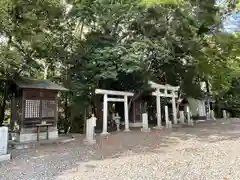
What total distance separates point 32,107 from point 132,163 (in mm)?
7284

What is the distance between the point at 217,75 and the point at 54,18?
627 inches

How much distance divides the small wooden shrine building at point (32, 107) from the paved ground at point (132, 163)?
2.43 meters

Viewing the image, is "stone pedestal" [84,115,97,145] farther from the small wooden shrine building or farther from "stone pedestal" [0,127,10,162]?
"stone pedestal" [0,127,10,162]

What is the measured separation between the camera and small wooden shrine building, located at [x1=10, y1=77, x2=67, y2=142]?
11.8m

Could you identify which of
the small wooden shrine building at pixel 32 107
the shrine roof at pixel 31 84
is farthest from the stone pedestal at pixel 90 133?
the shrine roof at pixel 31 84

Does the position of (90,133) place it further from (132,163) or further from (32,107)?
(132,163)

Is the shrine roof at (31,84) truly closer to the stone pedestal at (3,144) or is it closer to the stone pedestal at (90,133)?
the stone pedestal at (90,133)

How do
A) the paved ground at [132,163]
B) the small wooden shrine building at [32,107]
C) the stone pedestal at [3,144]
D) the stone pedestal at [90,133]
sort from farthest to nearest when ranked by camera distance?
the small wooden shrine building at [32,107] < the stone pedestal at [90,133] < the stone pedestal at [3,144] < the paved ground at [132,163]

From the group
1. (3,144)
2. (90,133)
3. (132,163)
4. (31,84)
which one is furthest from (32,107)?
(132,163)

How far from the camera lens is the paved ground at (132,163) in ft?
18.8

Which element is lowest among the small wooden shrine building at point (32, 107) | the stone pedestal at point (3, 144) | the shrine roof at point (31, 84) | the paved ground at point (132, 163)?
the paved ground at point (132, 163)

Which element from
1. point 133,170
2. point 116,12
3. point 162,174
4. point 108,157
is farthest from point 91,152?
point 116,12

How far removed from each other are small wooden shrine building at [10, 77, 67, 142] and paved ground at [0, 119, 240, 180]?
2427mm

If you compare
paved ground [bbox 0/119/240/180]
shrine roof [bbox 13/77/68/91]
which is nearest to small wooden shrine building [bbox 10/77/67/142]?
shrine roof [bbox 13/77/68/91]
